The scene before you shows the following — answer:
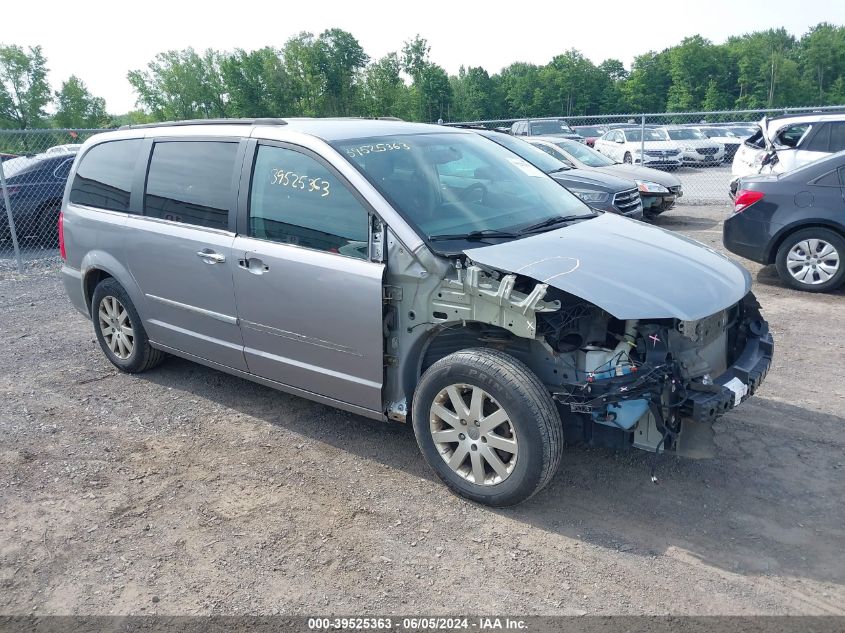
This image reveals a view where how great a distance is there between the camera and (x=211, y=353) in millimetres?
4812

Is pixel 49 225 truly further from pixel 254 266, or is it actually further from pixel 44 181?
pixel 254 266

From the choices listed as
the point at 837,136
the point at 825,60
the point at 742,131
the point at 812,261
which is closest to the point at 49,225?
the point at 812,261

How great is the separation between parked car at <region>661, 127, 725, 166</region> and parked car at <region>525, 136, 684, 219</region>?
10.7 metres

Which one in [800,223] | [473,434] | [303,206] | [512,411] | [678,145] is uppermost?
[303,206]

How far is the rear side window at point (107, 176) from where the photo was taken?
17.2ft

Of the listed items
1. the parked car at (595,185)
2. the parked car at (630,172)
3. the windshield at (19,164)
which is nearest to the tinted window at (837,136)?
the parked car at (630,172)

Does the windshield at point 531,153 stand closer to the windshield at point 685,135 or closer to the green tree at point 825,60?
the windshield at point 685,135

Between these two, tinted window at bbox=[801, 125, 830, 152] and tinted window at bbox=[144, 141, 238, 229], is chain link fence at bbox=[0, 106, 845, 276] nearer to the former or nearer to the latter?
tinted window at bbox=[801, 125, 830, 152]

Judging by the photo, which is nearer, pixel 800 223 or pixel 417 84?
pixel 800 223

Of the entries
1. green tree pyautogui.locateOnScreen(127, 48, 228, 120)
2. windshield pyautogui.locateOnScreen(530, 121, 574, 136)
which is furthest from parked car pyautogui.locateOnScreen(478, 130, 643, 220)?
green tree pyautogui.locateOnScreen(127, 48, 228, 120)

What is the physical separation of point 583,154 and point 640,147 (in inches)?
366

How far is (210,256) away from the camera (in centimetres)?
446

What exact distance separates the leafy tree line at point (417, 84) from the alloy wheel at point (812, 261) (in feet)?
213

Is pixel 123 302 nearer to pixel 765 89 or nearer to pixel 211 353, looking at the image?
pixel 211 353
